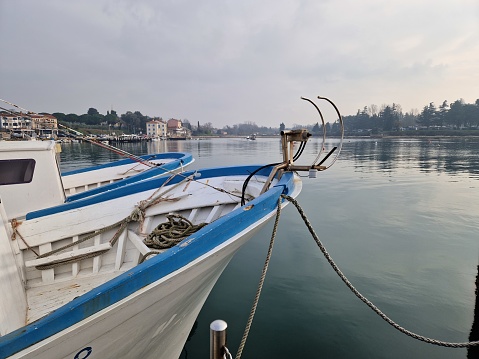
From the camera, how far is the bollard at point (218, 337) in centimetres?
189

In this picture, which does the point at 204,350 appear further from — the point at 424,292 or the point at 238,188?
the point at 424,292

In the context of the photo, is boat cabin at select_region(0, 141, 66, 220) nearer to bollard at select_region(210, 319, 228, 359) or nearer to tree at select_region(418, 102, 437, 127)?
bollard at select_region(210, 319, 228, 359)

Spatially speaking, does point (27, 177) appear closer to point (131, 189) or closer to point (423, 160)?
point (131, 189)

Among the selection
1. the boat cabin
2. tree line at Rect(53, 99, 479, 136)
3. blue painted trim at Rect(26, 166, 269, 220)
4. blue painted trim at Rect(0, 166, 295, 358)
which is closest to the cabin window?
the boat cabin

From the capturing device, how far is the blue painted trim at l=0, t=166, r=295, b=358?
1638 mm

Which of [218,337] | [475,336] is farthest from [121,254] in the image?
[475,336]

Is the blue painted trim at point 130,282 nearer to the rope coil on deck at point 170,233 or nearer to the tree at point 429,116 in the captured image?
the rope coil on deck at point 170,233

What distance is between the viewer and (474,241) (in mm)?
8031

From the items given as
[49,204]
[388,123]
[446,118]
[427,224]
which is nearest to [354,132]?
[388,123]

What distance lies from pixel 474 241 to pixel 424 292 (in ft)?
13.7

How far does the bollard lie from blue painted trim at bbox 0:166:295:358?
21.3 inches

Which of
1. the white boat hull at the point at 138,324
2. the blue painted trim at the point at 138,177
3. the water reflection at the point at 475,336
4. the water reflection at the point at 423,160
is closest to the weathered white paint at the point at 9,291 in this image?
the white boat hull at the point at 138,324

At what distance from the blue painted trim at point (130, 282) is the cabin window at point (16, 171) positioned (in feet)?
15.0

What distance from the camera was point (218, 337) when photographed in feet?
6.23
